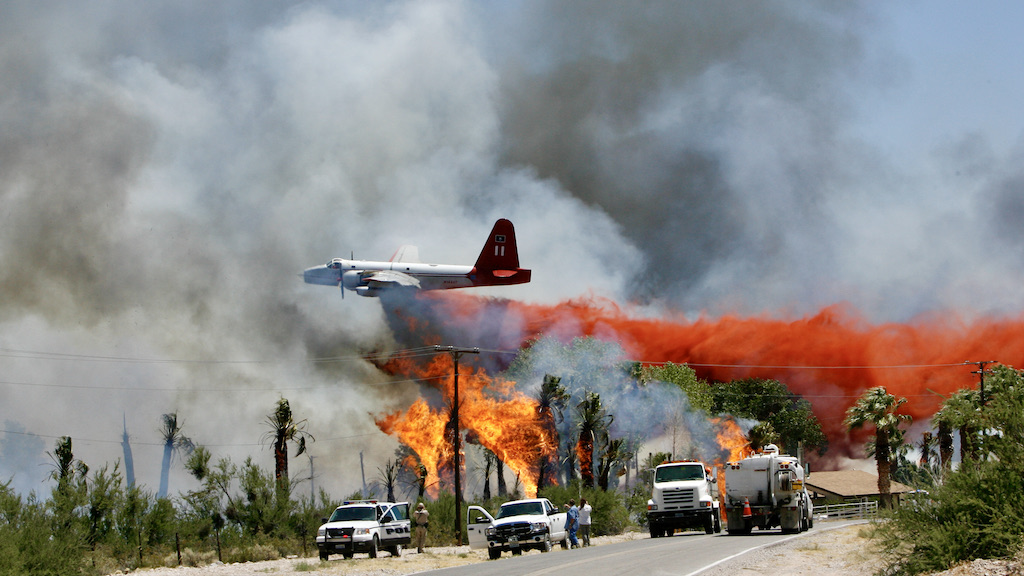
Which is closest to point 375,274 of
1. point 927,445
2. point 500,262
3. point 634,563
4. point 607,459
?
point 500,262

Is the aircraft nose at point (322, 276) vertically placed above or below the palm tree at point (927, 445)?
above

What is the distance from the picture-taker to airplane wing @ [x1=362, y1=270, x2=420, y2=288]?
213 ft

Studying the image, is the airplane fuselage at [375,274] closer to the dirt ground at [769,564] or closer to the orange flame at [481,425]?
the orange flame at [481,425]

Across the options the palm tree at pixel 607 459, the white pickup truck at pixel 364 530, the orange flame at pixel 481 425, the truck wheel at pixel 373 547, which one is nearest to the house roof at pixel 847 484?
the palm tree at pixel 607 459

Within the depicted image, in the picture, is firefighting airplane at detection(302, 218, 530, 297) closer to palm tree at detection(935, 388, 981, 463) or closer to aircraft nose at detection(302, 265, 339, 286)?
aircraft nose at detection(302, 265, 339, 286)

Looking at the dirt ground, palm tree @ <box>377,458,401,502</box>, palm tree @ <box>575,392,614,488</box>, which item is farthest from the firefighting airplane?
the dirt ground

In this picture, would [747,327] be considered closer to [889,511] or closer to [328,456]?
[328,456]

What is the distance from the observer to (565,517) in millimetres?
37469

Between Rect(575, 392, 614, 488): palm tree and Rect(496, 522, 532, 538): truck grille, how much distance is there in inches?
1394

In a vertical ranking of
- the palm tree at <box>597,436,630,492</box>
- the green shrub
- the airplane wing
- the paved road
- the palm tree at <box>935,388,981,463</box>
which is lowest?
the palm tree at <box>597,436,630,492</box>

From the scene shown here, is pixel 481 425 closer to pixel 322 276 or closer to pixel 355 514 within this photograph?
pixel 322 276


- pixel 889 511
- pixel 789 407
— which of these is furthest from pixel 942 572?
pixel 789 407

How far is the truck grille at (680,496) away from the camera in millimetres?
37000

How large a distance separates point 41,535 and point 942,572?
2304cm
